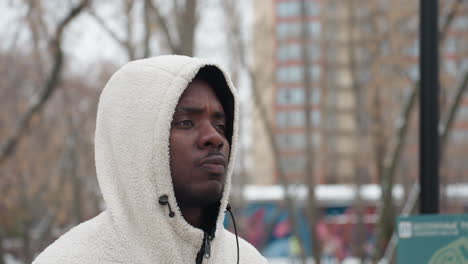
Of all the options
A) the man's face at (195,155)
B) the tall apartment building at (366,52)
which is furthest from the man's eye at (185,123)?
the tall apartment building at (366,52)

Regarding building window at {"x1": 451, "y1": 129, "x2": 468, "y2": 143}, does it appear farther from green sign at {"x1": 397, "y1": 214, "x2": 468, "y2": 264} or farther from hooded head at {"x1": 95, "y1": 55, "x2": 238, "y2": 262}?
hooded head at {"x1": 95, "y1": 55, "x2": 238, "y2": 262}

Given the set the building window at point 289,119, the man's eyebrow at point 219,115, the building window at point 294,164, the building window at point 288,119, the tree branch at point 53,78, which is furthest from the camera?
the building window at point 294,164

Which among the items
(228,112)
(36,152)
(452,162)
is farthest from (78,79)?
(228,112)

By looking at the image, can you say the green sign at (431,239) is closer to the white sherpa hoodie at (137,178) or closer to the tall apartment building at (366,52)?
the white sherpa hoodie at (137,178)

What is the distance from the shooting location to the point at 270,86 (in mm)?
23312

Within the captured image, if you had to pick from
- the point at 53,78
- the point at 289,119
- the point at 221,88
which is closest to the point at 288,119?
the point at 289,119

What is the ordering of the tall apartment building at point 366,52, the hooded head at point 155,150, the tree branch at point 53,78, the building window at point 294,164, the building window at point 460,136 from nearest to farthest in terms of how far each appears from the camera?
the hooded head at point 155,150, the tree branch at point 53,78, the tall apartment building at point 366,52, the building window at point 294,164, the building window at point 460,136

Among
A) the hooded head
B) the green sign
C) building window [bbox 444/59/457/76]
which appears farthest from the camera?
building window [bbox 444/59/457/76]

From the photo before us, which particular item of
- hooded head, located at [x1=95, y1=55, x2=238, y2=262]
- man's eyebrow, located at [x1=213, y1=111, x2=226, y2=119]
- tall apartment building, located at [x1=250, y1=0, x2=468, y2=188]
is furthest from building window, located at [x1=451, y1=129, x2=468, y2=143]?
hooded head, located at [x1=95, y1=55, x2=238, y2=262]

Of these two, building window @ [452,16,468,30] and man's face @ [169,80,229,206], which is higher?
building window @ [452,16,468,30]

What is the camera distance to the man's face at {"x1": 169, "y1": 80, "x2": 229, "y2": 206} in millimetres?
2186

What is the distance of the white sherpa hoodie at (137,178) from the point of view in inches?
86.0

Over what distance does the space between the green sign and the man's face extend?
218 cm

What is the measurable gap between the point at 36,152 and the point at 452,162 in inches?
810
